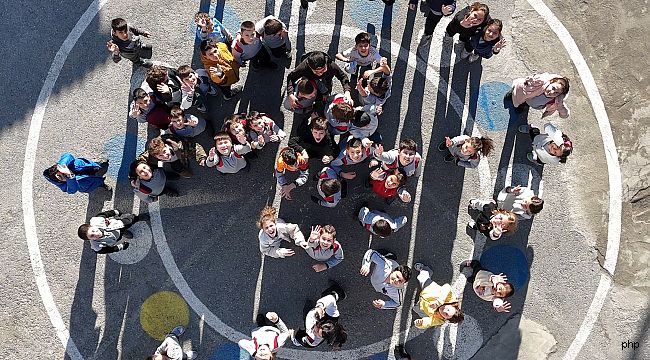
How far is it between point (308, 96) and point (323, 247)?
2357 millimetres

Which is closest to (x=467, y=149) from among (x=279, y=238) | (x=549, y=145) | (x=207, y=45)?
A: (x=549, y=145)

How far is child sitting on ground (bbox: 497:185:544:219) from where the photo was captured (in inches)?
320

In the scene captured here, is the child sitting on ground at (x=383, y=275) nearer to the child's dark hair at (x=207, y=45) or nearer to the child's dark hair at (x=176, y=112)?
the child's dark hair at (x=176, y=112)

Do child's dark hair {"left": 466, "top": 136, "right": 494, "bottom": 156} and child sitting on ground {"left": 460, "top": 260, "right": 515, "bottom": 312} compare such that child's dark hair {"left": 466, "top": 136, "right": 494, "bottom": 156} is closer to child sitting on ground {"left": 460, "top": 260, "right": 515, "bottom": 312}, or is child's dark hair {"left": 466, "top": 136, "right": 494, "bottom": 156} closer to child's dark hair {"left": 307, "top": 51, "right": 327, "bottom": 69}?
child sitting on ground {"left": 460, "top": 260, "right": 515, "bottom": 312}

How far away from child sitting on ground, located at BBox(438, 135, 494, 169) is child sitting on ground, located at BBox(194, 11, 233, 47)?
4.06 meters

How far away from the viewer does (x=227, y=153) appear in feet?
25.0

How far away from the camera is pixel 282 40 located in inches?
318

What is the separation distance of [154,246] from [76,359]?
98.1 inches

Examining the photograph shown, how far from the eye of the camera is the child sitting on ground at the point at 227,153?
7.49m

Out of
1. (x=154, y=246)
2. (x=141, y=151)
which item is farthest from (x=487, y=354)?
(x=141, y=151)

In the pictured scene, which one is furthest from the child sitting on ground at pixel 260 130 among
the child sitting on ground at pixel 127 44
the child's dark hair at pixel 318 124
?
the child sitting on ground at pixel 127 44

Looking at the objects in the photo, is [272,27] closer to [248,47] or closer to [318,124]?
[248,47]

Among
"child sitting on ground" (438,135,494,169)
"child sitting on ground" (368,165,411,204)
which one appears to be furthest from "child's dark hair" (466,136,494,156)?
"child sitting on ground" (368,165,411,204)

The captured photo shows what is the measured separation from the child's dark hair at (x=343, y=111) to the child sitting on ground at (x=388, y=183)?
1.04 metres
